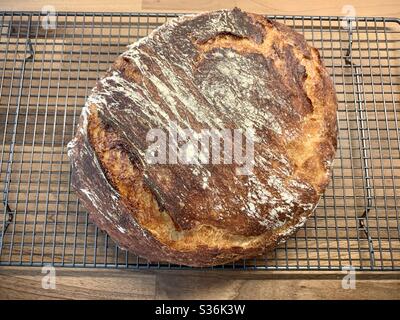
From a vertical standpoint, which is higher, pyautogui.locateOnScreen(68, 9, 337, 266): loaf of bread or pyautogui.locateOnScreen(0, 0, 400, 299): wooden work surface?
pyautogui.locateOnScreen(68, 9, 337, 266): loaf of bread

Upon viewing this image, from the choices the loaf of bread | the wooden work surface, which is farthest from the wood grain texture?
the loaf of bread

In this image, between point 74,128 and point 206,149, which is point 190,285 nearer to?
point 206,149

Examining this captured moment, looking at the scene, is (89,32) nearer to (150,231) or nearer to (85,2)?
(85,2)

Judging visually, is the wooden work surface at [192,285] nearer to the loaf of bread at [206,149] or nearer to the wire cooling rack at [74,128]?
the wire cooling rack at [74,128]

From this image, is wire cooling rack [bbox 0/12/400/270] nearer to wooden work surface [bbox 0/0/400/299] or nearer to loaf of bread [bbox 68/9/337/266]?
wooden work surface [bbox 0/0/400/299]

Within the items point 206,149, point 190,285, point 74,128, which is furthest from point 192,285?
point 74,128

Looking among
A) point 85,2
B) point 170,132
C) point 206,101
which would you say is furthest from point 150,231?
point 85,2

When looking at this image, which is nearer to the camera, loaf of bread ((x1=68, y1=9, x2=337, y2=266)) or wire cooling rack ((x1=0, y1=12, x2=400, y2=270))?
loaf of bread ((x1=68, y1=9, x2=337, y2=266))
